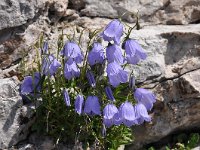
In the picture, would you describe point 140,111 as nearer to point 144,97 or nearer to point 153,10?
point 144,97

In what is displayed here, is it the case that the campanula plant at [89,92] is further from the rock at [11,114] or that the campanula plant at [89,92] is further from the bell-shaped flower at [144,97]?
the rock at [11,114]

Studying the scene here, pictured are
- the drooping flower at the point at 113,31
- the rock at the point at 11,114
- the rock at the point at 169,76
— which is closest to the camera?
the drooping flower at the point at 113,31

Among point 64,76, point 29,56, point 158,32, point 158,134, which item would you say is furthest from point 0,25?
point 158,134

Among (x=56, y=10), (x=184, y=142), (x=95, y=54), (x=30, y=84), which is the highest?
(x=56, y=10)

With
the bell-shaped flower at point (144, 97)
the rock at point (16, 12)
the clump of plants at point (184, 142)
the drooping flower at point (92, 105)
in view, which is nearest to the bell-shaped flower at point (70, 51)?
the drooping flower at point (92, 105)

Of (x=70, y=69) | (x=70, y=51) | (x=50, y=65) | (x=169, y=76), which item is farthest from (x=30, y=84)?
(x=169, y=76)

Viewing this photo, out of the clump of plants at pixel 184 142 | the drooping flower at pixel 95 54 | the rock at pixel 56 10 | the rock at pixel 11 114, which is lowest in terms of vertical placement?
the clump of plants at pixel 184 142

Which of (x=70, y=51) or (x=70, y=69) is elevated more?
(x=70, y=51)
